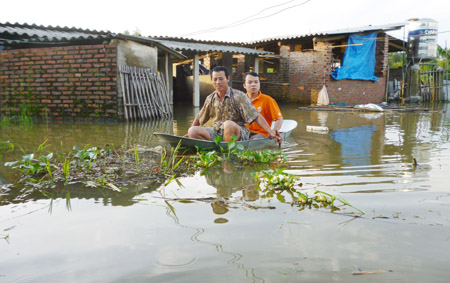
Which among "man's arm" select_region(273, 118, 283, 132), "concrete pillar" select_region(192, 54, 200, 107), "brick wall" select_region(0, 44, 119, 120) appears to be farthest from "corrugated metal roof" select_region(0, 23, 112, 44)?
"man's arm" select_region(273, 118, 283, 132)

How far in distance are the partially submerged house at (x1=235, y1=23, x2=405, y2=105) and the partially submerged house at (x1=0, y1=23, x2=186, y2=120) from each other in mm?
8369

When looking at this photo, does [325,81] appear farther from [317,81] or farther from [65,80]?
[65,80]

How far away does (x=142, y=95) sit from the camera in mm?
8289

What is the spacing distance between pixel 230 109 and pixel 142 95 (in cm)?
445

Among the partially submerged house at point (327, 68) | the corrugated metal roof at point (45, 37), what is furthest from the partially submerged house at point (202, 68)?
the corrugated metal roof at point (45, 37)

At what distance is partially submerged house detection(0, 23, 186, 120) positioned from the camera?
298 inches

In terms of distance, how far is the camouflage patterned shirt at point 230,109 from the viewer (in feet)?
13.9

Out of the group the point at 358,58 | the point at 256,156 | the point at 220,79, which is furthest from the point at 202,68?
the point at 256,156

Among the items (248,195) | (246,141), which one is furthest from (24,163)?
(246,141)

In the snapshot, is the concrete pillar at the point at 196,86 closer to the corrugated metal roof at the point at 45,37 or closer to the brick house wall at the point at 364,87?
the corrugated metal roof at the point at 45,37

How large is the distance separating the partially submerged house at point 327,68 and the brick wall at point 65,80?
893cm

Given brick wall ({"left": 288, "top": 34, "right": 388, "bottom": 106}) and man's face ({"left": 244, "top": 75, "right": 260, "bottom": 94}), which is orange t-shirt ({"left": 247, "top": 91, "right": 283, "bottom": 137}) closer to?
man's face ({"left": 244, "top": 75, "right": 260, "bottom": 94})

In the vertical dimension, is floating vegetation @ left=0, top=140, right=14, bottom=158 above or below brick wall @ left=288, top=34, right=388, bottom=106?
below

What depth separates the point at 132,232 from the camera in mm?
1863
